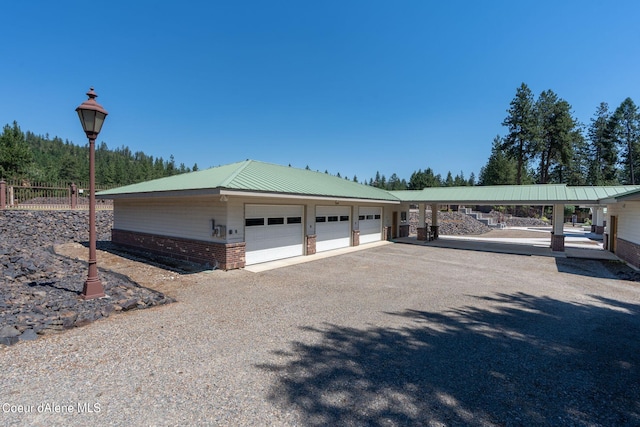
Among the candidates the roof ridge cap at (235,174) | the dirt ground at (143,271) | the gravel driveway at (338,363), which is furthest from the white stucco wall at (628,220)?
the dirt ground at (143,271)

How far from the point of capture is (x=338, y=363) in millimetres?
4023

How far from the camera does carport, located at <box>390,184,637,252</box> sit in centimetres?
1458

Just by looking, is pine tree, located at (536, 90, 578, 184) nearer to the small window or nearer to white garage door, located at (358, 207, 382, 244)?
white garage door, located at (358, 207, 382, 244)

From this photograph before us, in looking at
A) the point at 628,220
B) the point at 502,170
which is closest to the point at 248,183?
the point at 628,220

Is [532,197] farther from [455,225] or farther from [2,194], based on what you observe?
[2,194]

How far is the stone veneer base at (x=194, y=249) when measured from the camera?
10078mm

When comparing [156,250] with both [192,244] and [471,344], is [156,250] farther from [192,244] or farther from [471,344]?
[471,344]

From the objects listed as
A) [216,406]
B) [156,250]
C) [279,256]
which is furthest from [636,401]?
[156,250]

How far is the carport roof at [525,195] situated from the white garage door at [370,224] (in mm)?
2178

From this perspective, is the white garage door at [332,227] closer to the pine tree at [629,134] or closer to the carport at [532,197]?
the carport at [532,197]

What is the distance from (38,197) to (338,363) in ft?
81.9

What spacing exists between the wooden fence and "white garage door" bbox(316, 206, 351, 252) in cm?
1621

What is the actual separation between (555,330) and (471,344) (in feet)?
6.24

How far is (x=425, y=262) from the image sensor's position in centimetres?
1233
